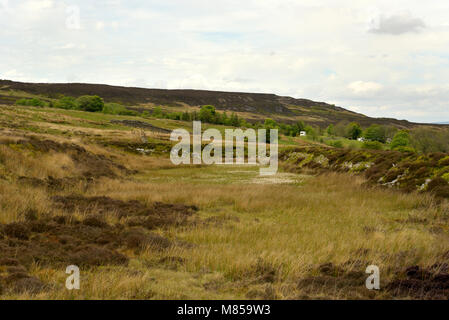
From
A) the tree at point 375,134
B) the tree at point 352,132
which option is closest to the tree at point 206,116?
the tree at point 352,132

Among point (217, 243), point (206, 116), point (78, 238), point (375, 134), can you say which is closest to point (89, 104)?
point (206, 116)

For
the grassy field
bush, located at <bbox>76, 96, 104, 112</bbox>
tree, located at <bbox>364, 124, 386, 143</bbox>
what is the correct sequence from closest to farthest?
the grassy field < bush, located at <bbox>76, 96, 104, 112</bbox> < tree, located at <bbox>364, 124, 386, 143</bbox>

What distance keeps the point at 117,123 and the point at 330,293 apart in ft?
271

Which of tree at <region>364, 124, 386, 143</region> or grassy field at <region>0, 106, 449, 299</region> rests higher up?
tree at <region>364, 124, 386, 143</region>

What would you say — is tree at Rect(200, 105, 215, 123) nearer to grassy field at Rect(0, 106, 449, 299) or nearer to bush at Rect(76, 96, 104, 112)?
bush at Rect(76, 96, 104, 112)

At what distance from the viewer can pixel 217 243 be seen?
9.45m

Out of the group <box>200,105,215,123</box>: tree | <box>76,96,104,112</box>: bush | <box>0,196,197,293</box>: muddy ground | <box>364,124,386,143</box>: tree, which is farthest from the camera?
<box>200,105,215,123</box>: tree

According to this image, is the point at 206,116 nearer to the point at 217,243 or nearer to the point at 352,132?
the point at 352,132

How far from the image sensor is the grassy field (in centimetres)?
644

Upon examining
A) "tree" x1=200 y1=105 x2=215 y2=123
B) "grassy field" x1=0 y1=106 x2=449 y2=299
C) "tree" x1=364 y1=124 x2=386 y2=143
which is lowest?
"grassy field" x1=0 y1=106 x2=449 y2=299

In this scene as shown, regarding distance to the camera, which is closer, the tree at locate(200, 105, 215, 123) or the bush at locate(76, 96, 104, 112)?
the bush at locate(76, 96, 104, 112)

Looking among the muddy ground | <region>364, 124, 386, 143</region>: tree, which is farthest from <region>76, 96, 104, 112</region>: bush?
the muddy ground

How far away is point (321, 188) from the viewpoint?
2066 centimetres

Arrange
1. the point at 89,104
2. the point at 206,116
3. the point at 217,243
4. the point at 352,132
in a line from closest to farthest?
1. the point at 217,243
2. the point at 89,104
3. the point at 206,116
4. the point at 352,132
